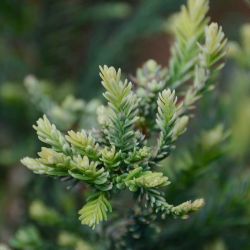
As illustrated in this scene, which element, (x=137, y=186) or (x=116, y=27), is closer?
(x=137, y=186)

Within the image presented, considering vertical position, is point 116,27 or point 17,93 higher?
point 116,27

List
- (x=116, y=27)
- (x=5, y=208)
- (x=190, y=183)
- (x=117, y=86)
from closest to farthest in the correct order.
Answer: (x=117, y=86) < (x=190, y=183) < (x=5, y=208) < (x=116, y=27)

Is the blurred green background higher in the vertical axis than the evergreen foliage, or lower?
higher

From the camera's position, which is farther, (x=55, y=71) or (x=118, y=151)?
(x=55, y=71)

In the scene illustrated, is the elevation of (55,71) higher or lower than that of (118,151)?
higher

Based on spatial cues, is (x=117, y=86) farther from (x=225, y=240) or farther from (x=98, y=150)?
(x=225, y=240)

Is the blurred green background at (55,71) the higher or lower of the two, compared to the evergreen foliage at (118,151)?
higher

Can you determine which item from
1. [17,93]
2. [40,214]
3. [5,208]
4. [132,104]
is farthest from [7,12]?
[132,104]

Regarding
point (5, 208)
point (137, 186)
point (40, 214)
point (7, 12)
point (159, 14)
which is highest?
point (7, 12)

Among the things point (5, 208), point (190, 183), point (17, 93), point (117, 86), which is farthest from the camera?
point (5, 208)

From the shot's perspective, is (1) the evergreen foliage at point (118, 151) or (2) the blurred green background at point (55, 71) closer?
(1) the evergreen foliage at point (118, 151)

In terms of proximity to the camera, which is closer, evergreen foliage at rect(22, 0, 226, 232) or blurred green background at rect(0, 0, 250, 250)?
evergreen foliage at rect(22, 0, 226, 232)
